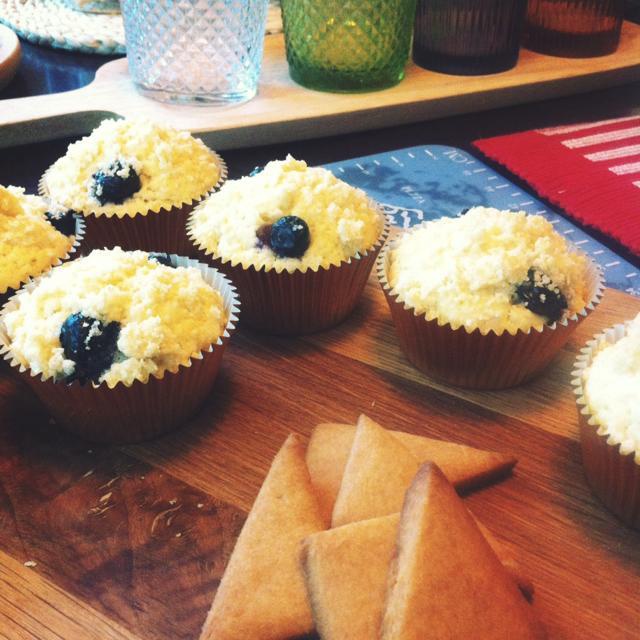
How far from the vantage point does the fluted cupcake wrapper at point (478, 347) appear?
1.35 metres

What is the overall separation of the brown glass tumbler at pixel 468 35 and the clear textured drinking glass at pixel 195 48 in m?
0.55

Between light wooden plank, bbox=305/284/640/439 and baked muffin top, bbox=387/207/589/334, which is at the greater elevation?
baked muffin top, bbox=387/207/589/334

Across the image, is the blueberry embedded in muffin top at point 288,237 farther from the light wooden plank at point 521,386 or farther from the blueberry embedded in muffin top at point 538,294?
the blueberry embedded in muffin top at point 538,294

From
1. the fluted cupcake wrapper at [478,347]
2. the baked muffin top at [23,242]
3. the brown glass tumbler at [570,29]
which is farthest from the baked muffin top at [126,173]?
the brown glass tumbler at [570,29]

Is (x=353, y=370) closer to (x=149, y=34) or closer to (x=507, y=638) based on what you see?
(x=507, y=638)

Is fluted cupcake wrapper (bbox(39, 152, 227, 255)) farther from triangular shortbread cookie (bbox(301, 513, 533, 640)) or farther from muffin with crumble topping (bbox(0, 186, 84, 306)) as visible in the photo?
triangular shortbread cookie (bbox(301, 513, 533, 640))

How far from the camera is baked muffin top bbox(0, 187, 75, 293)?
1429mm

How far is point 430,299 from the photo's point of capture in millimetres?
1388

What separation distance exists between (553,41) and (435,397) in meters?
1.76

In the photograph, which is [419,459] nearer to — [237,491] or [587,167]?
[237,491]

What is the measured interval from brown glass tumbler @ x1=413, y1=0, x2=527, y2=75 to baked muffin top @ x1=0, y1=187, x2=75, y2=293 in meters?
1.42

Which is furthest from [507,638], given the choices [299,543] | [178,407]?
[178,407]

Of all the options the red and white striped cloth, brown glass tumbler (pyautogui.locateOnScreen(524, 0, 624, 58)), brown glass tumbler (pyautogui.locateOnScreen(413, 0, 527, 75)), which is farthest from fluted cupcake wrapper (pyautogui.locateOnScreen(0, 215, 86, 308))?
brown glass tumbler (pyautogui.locateOnScreen(524, 0, 624, 58))

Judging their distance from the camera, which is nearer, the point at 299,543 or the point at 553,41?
the point at 299,543
